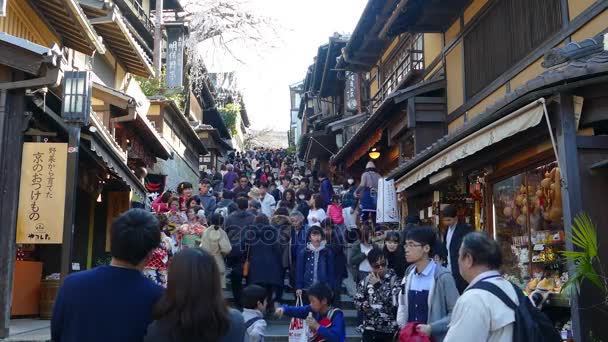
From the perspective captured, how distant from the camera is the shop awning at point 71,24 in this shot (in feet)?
36.8

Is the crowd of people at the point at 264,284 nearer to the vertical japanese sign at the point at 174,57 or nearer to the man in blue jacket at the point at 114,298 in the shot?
the man in blue jacket at the point at 114,298

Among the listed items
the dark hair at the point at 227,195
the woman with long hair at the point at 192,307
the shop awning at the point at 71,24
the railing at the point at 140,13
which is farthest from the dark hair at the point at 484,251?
the railing at the point at 140,13

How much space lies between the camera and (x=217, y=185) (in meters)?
22.9

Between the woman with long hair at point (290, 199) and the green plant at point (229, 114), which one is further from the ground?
the green plant at point (229, 114)

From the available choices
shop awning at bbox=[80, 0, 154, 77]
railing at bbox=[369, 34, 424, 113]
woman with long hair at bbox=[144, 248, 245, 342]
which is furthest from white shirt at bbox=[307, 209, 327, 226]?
woman with long hair at bbox=[144, 248, 245, 342]

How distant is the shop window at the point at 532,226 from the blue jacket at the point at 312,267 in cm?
299

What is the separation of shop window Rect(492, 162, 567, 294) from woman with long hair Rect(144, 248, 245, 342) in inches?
228

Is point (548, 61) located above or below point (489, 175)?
above

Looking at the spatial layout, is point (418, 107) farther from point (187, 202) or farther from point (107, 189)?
point (107, 189)

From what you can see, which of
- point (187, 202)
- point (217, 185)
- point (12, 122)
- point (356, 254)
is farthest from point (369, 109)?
point (12, 122)

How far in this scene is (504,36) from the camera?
1066 centimetres

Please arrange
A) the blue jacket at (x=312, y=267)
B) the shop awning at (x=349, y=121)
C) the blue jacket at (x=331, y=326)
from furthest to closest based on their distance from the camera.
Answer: the shop awning at (x=349, y=121), the blue jacket at (x=312, y=267), the blue jacket at (x=331, y=326)

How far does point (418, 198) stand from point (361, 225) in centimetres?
184

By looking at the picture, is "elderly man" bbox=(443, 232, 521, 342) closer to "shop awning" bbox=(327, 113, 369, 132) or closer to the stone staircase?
the stone staircase
